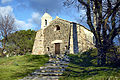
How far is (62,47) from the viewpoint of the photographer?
62.3ft

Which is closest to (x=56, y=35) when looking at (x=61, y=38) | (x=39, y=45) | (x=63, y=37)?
(x=61, y=38)

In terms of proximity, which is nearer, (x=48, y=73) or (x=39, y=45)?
(x=48, y=73)

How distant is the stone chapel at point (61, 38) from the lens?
18.0 meters

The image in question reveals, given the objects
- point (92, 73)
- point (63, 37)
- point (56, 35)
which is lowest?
point (92, 73)

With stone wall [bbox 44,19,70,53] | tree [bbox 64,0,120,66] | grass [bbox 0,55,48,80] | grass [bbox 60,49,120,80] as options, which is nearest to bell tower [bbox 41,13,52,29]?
stone wall [bbox 44,19,70,53]

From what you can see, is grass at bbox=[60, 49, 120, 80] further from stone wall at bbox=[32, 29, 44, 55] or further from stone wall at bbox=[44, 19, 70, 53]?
stone wall at bbox=[32, 29, 44, 55]

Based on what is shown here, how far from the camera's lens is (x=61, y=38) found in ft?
63.2

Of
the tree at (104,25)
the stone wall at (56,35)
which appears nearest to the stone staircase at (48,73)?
the tree at (104,25)

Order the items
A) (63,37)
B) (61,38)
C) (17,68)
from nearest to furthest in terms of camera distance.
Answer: (17,68) → (63,37) → (61,38)

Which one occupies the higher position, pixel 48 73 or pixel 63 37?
pixel 63 37

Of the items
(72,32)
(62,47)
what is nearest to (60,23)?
(72,32)

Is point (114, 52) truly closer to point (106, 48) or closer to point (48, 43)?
point (106, 48)

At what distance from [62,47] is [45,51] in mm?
3567

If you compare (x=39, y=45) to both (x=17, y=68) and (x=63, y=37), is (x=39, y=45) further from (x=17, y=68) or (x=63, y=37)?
(x=17, y=68)
